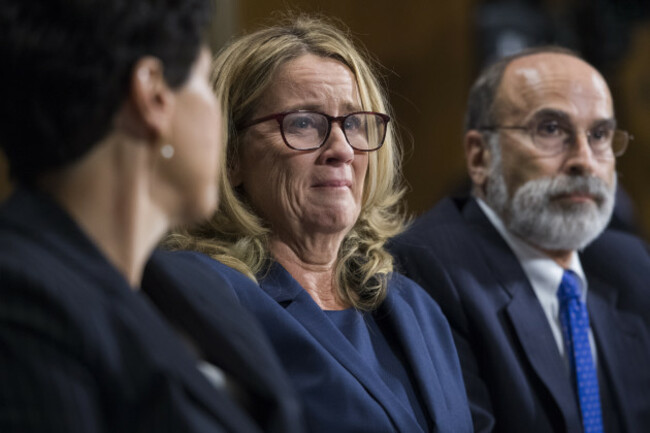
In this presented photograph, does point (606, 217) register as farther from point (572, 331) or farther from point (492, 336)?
point (492, 336)

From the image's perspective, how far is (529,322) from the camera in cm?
224

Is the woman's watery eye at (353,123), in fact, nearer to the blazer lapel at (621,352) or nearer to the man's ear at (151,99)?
the man's ear at (151,99)

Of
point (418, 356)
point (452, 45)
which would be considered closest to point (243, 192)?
point (418, 356)

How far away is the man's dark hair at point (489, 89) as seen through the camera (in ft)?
8.55

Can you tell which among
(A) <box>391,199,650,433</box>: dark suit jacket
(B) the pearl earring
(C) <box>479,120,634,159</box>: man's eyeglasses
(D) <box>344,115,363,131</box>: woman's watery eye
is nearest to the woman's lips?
(D) <box>344,115,363,131</box>: woman's watery eye

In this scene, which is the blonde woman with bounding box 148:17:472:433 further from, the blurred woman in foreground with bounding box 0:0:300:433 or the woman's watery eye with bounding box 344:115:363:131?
the blurred woman in foreground with bounding box 0:0:300:433

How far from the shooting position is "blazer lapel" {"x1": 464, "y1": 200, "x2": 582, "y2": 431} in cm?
213

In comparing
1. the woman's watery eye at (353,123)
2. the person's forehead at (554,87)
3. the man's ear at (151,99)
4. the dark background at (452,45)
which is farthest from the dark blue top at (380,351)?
the dark background at (452,45)

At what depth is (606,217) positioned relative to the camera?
2.48m

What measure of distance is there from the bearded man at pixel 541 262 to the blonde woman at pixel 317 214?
27cm

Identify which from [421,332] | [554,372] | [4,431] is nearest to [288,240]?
[421,332]

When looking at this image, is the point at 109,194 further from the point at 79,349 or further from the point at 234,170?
the point at 234,170

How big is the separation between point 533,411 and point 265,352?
1111mm

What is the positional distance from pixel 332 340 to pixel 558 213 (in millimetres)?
1002
